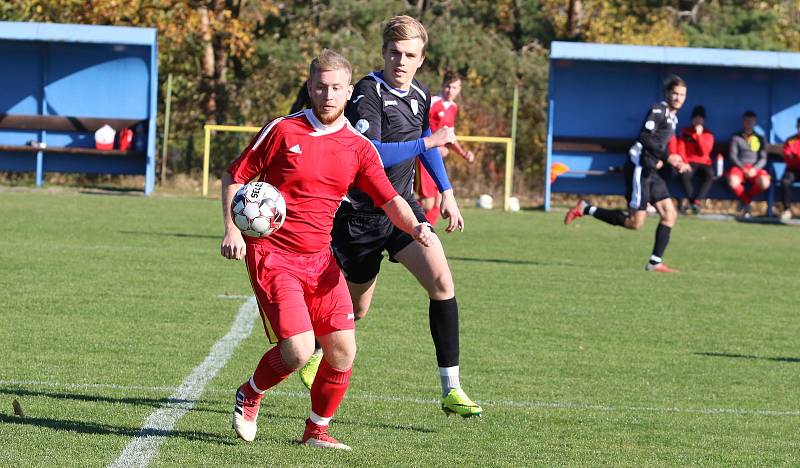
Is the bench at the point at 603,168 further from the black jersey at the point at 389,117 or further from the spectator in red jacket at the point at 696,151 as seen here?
the black jersey at the point at 389,117

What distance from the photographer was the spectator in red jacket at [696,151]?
77.2ft

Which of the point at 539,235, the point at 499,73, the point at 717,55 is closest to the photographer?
the point at 539,235

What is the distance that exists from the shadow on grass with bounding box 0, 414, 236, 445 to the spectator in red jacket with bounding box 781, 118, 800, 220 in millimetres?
19540

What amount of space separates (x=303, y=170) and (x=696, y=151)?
19029mm

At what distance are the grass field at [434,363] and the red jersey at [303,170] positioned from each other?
32.4 inches

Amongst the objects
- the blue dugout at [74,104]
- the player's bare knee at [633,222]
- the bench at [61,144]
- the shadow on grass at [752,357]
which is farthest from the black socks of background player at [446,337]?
the bench at [61,144]

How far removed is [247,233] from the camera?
524 centimetres

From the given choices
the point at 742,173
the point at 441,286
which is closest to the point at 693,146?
the point at 742,173

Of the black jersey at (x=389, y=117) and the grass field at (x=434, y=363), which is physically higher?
the black jersey at (x=389, y=117)

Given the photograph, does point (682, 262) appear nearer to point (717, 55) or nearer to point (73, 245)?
point (73, 245)

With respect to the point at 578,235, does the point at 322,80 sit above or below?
above

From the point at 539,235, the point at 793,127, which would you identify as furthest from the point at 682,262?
the point at 793,127

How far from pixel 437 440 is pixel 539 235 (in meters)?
12.8

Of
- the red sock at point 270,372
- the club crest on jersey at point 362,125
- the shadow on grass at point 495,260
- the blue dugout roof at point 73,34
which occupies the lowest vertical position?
the shadow on grass at point 495,260
